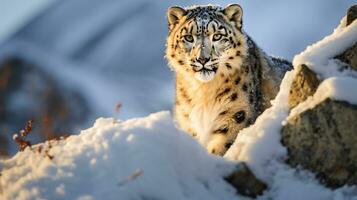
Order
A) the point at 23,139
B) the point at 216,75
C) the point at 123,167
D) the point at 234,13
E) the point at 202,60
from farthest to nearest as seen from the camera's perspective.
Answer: the point at 234,13
the point at 216,75
the point at 202,60
the point at 23,139
the point at 123,167

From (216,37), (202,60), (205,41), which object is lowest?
(202,60)

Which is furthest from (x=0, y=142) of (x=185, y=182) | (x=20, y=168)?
(x=185, y=182)

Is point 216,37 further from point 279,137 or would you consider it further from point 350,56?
point 279,137

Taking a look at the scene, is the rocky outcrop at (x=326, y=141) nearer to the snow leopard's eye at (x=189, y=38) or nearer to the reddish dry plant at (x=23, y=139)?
the reddish dry plant at (x=23, y=139)

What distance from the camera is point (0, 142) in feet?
36.2

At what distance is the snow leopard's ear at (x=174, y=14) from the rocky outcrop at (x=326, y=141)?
5905 mm

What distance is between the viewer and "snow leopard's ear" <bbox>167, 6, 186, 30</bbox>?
1464 cm

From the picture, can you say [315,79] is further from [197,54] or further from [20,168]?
[197,54]

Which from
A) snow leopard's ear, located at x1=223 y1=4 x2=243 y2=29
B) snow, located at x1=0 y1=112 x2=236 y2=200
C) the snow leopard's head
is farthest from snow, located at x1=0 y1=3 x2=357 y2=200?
Result: snow leopard's ear, located at x1=223 y1=4 x2=243 y2=29

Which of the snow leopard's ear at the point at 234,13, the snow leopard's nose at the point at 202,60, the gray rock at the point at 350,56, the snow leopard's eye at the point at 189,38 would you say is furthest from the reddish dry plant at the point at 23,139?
the snow leopard's ear at the point at 234,13

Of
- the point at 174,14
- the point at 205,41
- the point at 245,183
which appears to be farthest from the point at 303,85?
the point at 174,14

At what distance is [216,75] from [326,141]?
533 cm

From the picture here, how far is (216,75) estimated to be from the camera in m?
14.0

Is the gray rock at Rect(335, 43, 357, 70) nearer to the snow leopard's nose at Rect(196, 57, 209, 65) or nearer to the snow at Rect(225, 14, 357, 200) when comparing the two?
the snow at Rect(225, 14, 357, 200)
